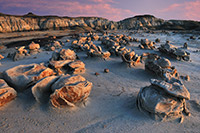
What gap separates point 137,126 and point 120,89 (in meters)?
1.91

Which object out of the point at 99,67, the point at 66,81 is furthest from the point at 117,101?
the point at 99,67

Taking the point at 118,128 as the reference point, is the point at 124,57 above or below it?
above

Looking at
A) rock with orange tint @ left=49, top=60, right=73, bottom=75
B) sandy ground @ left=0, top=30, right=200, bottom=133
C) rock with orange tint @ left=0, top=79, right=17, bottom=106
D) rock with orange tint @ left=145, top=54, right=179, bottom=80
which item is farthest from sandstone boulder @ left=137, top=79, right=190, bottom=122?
rock with orange tint @ left=49, top=60, right=73, bottom=75

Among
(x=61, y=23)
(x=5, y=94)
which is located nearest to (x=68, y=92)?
(x=5, y=94)

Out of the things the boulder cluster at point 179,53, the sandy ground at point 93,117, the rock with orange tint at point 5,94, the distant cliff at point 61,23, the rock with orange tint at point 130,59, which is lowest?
the sandy ground at point 93,117

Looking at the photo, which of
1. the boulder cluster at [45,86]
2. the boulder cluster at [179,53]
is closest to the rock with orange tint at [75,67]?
the boulder cluster at [45,86]

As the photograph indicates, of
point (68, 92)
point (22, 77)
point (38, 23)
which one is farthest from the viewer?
point (38, 23)

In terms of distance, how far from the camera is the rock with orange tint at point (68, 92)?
3267mm

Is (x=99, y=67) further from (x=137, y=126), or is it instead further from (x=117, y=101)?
(x=137, y=126)

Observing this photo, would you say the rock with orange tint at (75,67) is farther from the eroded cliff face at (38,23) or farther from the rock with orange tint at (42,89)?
the eroded cliff face at (38,23)

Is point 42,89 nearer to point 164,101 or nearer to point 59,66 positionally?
point 59,66

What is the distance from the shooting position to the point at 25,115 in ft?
10.4

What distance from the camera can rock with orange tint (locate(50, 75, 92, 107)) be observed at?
10.7ft

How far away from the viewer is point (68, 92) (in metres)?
3.37
